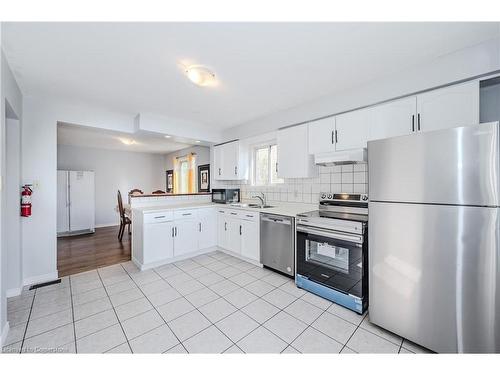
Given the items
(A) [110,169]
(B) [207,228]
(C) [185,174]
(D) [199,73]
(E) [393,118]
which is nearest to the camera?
(D) [199,73]

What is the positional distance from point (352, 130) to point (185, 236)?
2957 mm

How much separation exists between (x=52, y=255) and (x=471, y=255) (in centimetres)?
437

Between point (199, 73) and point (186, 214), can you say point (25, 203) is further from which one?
point (199, 73)

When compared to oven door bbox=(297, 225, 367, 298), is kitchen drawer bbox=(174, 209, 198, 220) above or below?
above

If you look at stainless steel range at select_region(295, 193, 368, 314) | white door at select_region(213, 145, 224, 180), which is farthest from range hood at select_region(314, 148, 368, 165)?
white door at select_region(213, 145, 224, 180)

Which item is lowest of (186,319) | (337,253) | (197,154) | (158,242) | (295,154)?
(186,319)

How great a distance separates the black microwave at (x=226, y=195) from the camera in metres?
4.11

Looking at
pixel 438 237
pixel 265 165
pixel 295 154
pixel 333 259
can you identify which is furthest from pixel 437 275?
pixel 265 165

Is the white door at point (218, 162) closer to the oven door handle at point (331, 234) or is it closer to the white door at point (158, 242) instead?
the white door at point (158, 242)

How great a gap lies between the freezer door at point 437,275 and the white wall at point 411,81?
49.7 inches

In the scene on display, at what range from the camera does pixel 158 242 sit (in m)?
3.17

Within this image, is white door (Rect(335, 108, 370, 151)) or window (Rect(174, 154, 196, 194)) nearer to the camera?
white door (Rect(335, 108, 370, 151))

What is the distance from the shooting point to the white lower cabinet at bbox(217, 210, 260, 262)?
125 inches

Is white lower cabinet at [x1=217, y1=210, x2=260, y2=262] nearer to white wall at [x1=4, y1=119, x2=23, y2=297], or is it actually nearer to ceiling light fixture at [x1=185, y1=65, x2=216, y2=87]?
ceiling light fixture at [x1=185, y1=65, x2=216, y2=87]
